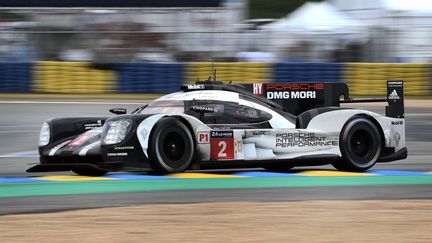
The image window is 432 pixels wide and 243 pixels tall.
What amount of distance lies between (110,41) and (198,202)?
51.7 ft

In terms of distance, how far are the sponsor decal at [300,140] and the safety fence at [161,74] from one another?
12013 millimetres

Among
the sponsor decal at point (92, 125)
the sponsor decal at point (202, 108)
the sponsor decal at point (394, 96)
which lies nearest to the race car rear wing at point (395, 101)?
the sponsor decal at point (394, 96)

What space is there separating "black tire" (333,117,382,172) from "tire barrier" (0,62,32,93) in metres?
13.4

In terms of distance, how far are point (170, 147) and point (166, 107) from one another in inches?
19.3

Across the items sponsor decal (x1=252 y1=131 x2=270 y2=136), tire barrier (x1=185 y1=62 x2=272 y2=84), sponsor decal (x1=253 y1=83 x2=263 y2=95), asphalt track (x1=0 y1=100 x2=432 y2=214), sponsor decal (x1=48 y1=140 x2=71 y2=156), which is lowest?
asphalt track (x1=0 y1=100 x2=432 y2=214)

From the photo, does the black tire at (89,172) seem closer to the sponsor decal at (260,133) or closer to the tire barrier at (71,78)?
the sponsor decal at (260,133)

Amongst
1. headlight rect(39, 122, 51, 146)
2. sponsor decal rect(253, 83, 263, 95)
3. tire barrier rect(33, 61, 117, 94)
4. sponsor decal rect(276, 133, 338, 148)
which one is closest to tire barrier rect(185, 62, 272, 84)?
tire barrier rect(33, 61, 117, 94)

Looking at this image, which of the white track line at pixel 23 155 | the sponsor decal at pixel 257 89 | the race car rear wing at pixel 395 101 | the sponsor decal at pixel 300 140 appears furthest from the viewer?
the white track line at pixel 23 155

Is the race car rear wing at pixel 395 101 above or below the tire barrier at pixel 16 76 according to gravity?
below

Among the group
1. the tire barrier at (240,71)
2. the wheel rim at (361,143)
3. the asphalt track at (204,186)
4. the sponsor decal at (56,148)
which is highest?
the tire barrier at (240,71)

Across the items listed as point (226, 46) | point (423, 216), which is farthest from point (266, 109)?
point (226, 46)

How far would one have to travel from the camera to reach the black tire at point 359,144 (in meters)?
9.00

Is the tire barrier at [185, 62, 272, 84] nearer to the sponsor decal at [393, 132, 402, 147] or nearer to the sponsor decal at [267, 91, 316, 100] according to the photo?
the sponsor decal at [267, 91, 316, 100]

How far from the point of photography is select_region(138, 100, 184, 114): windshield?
8.55 metres
